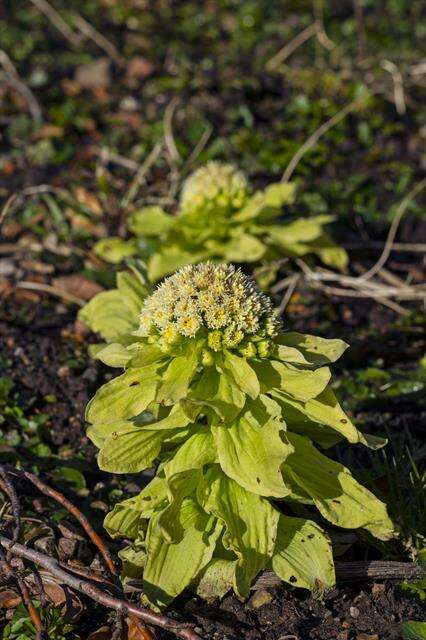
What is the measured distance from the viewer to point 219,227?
4.27 meters

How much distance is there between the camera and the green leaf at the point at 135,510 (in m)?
2.44

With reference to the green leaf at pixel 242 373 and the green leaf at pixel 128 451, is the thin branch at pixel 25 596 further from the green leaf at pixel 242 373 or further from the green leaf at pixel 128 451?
the green leaf at pixel 242 373

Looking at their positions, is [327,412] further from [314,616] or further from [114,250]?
[114,250]

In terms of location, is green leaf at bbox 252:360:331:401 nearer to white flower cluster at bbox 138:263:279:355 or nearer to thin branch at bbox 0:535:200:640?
white flower cluster at bbox 138:263:279:355

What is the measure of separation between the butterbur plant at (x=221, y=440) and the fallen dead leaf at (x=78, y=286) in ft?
5.85

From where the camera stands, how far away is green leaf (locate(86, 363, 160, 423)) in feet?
7.84

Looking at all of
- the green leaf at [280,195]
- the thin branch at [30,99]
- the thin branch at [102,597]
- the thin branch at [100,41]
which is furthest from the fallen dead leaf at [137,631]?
the thin branch at [100,41]

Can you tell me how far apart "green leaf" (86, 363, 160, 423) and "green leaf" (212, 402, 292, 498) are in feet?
0.72

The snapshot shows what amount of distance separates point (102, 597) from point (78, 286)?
2269 mm

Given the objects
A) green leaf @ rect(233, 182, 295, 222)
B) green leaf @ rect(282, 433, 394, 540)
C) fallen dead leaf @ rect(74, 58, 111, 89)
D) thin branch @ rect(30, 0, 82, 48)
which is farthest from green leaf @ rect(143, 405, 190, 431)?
thin branch @ rect(30, 0, 82, 48)

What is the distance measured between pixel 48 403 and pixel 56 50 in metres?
4.21

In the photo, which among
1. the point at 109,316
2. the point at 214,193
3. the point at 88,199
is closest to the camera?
Answer: the point at 109,316

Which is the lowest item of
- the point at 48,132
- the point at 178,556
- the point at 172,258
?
the point at 48,132

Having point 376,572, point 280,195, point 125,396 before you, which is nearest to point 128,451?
point 125,396
